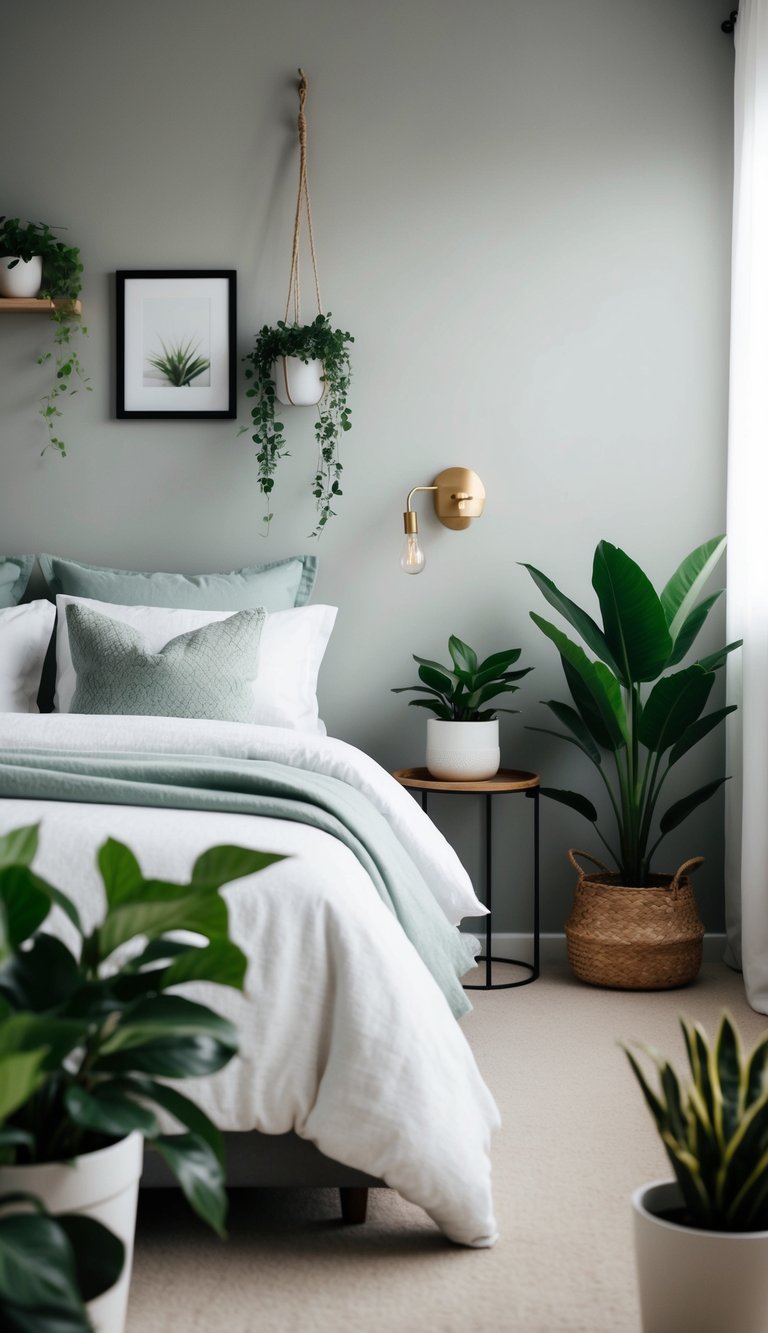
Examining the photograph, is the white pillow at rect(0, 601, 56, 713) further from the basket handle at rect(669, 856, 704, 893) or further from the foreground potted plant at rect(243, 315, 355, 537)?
the basket handle at rect(669, 856, 704, 893)

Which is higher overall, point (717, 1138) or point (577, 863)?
point (717, 1138)

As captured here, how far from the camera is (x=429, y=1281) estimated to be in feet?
5.93

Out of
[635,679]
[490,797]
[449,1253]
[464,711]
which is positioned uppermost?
[635,679]

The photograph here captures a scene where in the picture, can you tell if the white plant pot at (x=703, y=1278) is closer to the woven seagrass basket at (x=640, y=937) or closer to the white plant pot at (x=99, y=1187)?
the white plant pot at (x=99, y=1187)

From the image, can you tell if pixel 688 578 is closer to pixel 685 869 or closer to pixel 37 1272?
pixel 685 869

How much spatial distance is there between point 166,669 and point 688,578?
1.50 m

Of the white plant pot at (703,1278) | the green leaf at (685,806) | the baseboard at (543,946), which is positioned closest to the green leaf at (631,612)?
the green leaf at (685,806)

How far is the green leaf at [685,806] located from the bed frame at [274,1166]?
1.91m

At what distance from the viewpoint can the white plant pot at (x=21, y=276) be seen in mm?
3684

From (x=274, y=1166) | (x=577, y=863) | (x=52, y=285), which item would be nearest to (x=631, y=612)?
(x=577, y=863)

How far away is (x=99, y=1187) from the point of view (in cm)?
120

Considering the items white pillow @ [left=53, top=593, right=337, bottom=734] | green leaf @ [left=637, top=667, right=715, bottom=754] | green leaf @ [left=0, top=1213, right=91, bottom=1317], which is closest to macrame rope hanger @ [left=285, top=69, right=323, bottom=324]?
white pillow @ [left=53, top=593, right=337, bottom=734]

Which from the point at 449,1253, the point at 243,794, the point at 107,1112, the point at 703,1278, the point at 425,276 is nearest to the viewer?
the point at 107,1112

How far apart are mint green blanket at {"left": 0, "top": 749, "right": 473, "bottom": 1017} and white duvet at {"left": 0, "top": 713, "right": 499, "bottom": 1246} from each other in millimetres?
141
